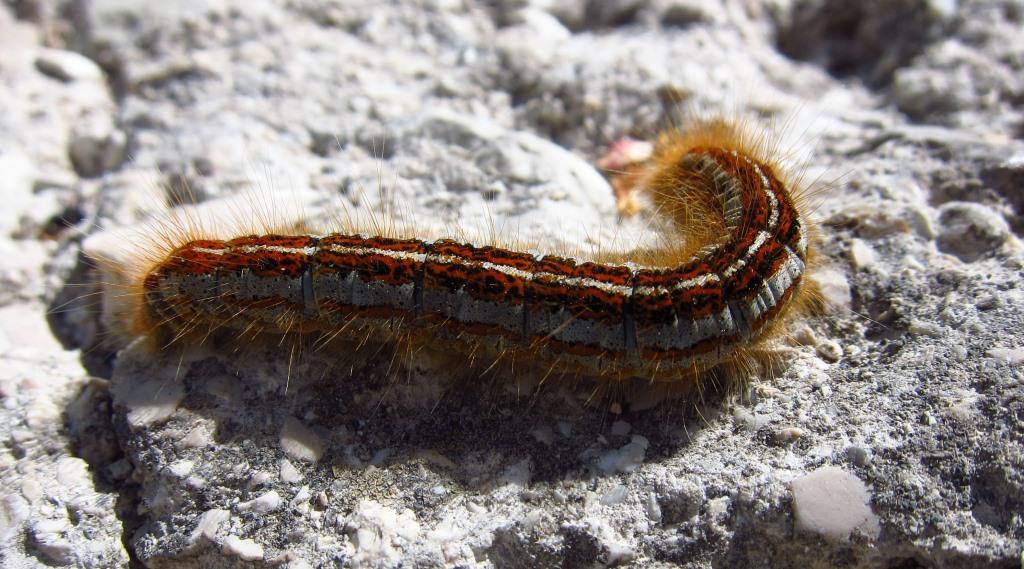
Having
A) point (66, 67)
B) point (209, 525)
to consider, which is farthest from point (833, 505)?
point (66, 67)

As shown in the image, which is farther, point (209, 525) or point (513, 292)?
point (513, 292)

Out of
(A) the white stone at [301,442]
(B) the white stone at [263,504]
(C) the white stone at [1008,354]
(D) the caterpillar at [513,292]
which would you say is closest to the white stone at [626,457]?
(D) the caterpillar at [513,292]

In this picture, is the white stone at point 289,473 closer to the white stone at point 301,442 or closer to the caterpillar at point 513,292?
the white stone at point 301,442

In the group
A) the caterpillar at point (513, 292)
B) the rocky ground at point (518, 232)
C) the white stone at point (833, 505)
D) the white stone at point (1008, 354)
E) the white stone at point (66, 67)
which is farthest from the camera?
the white stone at point (66, 67)

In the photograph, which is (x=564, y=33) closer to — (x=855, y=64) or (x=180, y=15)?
(x=855, y=64)

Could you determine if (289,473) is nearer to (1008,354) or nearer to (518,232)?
(518,232)
